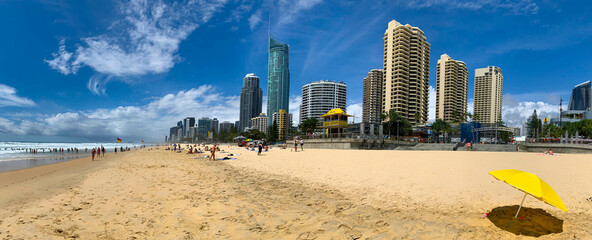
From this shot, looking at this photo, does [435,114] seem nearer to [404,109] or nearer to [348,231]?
[404,109]

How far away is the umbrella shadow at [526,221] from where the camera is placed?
550 cm

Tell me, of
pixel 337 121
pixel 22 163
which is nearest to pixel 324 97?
pixel 337 121

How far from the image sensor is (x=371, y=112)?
140875 millimetres

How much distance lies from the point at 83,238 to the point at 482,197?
32.7 feet

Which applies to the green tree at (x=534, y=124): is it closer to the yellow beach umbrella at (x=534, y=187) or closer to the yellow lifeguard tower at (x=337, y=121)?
the yellow lifeguard tower at (x=337, y=121)

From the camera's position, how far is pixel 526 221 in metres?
5.88

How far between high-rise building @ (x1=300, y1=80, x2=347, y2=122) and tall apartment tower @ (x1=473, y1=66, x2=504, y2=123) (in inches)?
2897

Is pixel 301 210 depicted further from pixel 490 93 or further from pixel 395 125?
pixel 490 93

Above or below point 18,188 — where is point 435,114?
above

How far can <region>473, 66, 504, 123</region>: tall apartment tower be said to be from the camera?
462 feet

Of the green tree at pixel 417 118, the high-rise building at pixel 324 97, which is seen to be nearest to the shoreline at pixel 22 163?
the green tree at pixel 417 118

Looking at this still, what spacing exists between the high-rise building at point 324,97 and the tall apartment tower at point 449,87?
56.3 meters

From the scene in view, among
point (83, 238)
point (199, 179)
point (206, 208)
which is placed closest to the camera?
point (83, 238)

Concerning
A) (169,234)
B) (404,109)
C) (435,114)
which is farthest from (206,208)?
(435,114)
